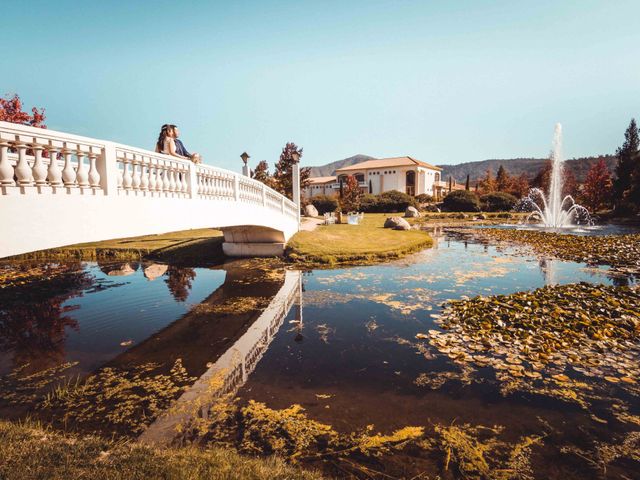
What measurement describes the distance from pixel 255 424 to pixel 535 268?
12.4 m

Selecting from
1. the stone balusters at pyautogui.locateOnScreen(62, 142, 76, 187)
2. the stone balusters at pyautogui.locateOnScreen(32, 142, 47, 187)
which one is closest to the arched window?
the stone balusters at pyautogui.locateOnScreen(62, 142, 76, 187)

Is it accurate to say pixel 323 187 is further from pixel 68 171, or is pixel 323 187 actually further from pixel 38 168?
pixel 38 168

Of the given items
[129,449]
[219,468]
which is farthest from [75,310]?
[219,468]

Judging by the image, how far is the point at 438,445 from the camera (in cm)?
388

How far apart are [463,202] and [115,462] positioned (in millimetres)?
47796

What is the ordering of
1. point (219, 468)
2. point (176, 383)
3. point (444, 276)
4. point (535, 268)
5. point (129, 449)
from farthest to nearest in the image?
1. point (535, 268)
2. point (444, 276)
3. point (176, 383)
4. point (129, 449)
5. point (219, 468)

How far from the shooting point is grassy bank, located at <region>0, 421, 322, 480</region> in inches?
121

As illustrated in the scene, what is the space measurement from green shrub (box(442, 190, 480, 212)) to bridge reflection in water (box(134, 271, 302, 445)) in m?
41.6

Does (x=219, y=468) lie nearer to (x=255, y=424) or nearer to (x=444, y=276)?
(x=255, y=424)

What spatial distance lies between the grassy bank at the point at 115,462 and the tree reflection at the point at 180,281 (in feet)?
22.3

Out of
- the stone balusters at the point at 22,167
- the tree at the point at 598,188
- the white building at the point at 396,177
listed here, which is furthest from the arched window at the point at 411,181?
the stone balusters at the point at 22,167

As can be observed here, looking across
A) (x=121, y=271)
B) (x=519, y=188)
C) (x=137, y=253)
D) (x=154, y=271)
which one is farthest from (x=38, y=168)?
(x=519, y=188)

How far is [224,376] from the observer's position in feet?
18.5

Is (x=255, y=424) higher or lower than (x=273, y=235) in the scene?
lower
